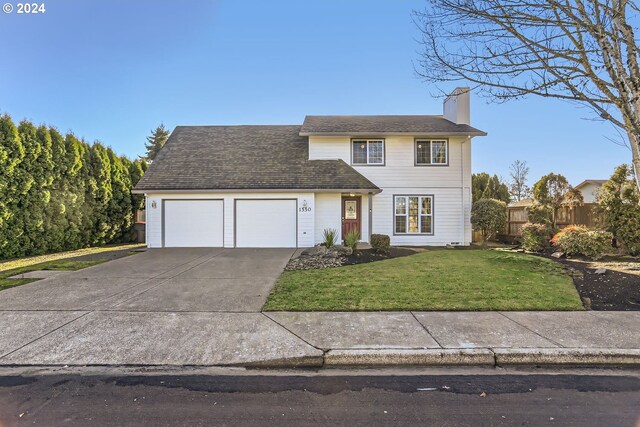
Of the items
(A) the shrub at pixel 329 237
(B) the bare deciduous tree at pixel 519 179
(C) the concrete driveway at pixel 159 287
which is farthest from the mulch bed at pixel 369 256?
(B) the bare deciduous tree at pixel 519 179

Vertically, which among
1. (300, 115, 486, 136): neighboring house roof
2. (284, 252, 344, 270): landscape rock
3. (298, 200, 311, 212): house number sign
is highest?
(300, 115, 486, 136): neighboring house roof

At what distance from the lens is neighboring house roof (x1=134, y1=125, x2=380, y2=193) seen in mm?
13352

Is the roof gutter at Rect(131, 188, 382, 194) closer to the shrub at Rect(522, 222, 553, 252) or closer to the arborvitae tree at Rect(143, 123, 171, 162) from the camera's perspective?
the shrub at Rect(522, 222, 553, 252)

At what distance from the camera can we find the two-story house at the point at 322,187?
13500 mm

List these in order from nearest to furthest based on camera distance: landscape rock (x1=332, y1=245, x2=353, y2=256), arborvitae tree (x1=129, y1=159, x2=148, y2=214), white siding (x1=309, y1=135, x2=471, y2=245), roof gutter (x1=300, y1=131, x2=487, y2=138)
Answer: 1. landscape rock (x1=332, y1=245, x2=353, y2=256)
2. roof gutter (x1=300, y1=131, x2=487, y2=138)
3. white siding (x1=309, y1=135, x2=471, y2=245)
4. arborvitae tree (x1=129, y1=159, x2=148, y2=214)

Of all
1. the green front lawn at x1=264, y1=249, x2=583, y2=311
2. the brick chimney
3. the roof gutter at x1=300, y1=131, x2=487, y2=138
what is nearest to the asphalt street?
the green front lawn at x1=264, y1=249, x2=583, y2=311

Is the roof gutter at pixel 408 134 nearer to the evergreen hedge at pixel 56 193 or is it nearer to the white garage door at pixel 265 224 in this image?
the white garage door at pixel 265 224

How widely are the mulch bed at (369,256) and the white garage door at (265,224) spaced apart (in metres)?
3.51

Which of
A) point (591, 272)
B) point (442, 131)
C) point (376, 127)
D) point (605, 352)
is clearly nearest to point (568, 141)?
point (442, 131)

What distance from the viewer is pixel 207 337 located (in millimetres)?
4293

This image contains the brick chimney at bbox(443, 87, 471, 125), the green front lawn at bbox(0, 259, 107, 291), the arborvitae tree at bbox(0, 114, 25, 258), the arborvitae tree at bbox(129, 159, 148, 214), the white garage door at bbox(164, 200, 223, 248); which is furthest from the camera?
the arborvitae tree at bbox(129, 159, 148, 214)

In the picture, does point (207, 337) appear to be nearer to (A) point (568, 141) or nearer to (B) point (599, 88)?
(B) point (599, 88)

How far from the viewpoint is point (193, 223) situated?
13.7m

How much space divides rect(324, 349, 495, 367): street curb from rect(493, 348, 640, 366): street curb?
21cm
